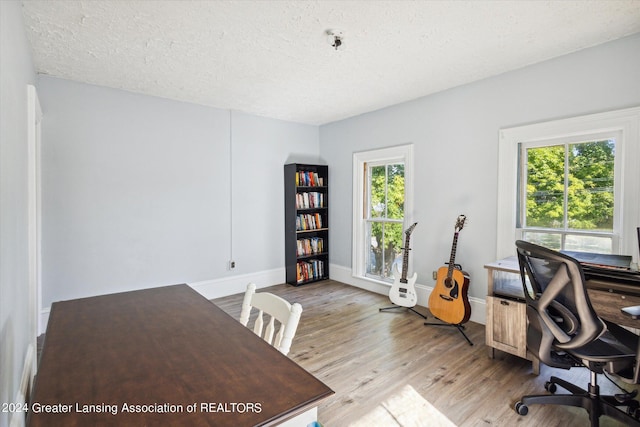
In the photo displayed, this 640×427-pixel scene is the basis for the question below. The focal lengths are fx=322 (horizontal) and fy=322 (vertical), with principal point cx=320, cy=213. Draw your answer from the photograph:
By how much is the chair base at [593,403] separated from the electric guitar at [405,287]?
5.03ft

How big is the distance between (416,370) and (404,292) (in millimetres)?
1181

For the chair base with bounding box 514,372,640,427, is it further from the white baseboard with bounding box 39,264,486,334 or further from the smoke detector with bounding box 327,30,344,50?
the smoke detector with bounding box 327,30,344,50

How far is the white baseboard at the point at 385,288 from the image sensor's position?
10.6ft

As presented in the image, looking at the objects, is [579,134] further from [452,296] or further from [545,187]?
[452,296]

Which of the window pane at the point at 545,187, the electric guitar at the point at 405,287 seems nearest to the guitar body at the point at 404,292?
the electric guitar at the point at 405,287

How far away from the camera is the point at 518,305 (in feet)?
7.78

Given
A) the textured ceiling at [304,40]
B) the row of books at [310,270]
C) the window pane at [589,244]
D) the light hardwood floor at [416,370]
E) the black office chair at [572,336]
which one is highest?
the textured ceiling at [304,40]

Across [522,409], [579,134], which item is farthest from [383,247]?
[522,409]

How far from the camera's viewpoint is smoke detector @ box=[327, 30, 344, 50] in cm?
227

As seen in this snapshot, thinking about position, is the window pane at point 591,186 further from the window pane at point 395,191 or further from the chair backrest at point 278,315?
the chair backrest at point 278,315

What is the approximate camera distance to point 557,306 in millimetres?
1702

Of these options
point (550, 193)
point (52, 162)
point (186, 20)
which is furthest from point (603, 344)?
point (52, 162)

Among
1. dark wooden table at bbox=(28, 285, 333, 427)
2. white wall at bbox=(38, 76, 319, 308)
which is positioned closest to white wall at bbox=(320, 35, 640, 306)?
white wall at bbox=(38, 76, 319, 308)

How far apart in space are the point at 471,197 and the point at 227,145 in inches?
118
